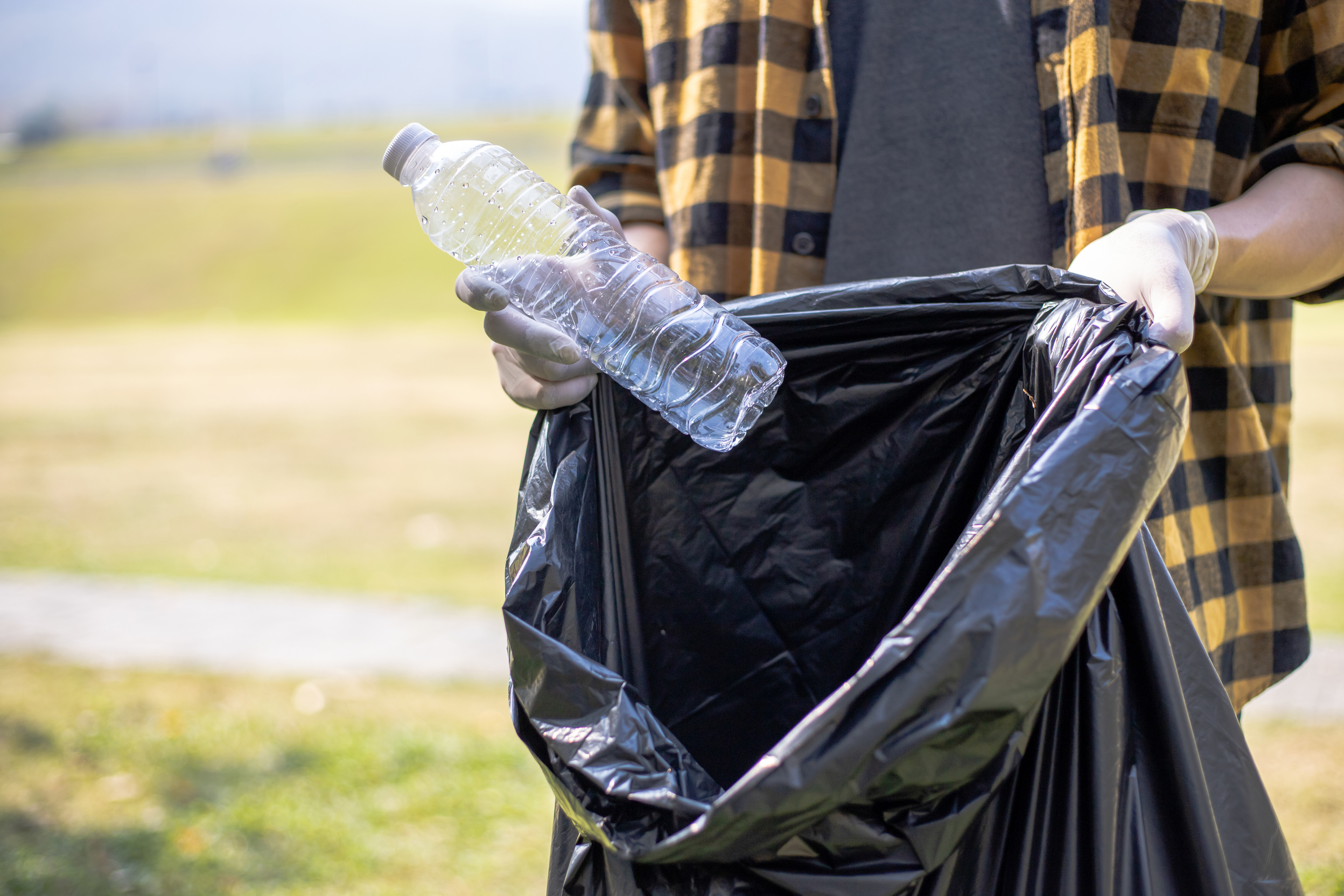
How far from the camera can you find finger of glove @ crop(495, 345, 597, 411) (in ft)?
3.81

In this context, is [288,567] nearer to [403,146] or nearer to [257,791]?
[257,791]

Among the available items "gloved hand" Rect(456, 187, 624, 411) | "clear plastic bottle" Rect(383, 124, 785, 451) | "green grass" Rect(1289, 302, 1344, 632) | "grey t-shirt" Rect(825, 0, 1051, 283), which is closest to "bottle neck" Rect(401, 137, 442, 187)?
"clear plastic bottle" Rect(383, 124, 785, 451)

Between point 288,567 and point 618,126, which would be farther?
point 288,567

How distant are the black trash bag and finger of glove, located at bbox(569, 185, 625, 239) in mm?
208

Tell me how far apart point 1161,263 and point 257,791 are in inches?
119

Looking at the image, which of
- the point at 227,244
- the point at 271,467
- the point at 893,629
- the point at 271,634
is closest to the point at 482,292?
the point at 893,629

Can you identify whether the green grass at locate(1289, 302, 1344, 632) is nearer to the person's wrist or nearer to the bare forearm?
the bare forearm

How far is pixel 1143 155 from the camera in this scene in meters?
1.20

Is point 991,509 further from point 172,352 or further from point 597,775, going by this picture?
point 172,352

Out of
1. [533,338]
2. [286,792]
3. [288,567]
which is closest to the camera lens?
[533,338]

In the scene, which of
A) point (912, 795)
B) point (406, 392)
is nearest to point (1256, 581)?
point (912, 795)

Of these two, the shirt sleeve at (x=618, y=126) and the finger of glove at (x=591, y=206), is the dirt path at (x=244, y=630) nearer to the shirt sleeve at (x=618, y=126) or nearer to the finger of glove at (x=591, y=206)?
the shirt sleeve at (x=618, y=126)

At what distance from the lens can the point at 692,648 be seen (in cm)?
125

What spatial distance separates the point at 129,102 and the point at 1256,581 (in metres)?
203
